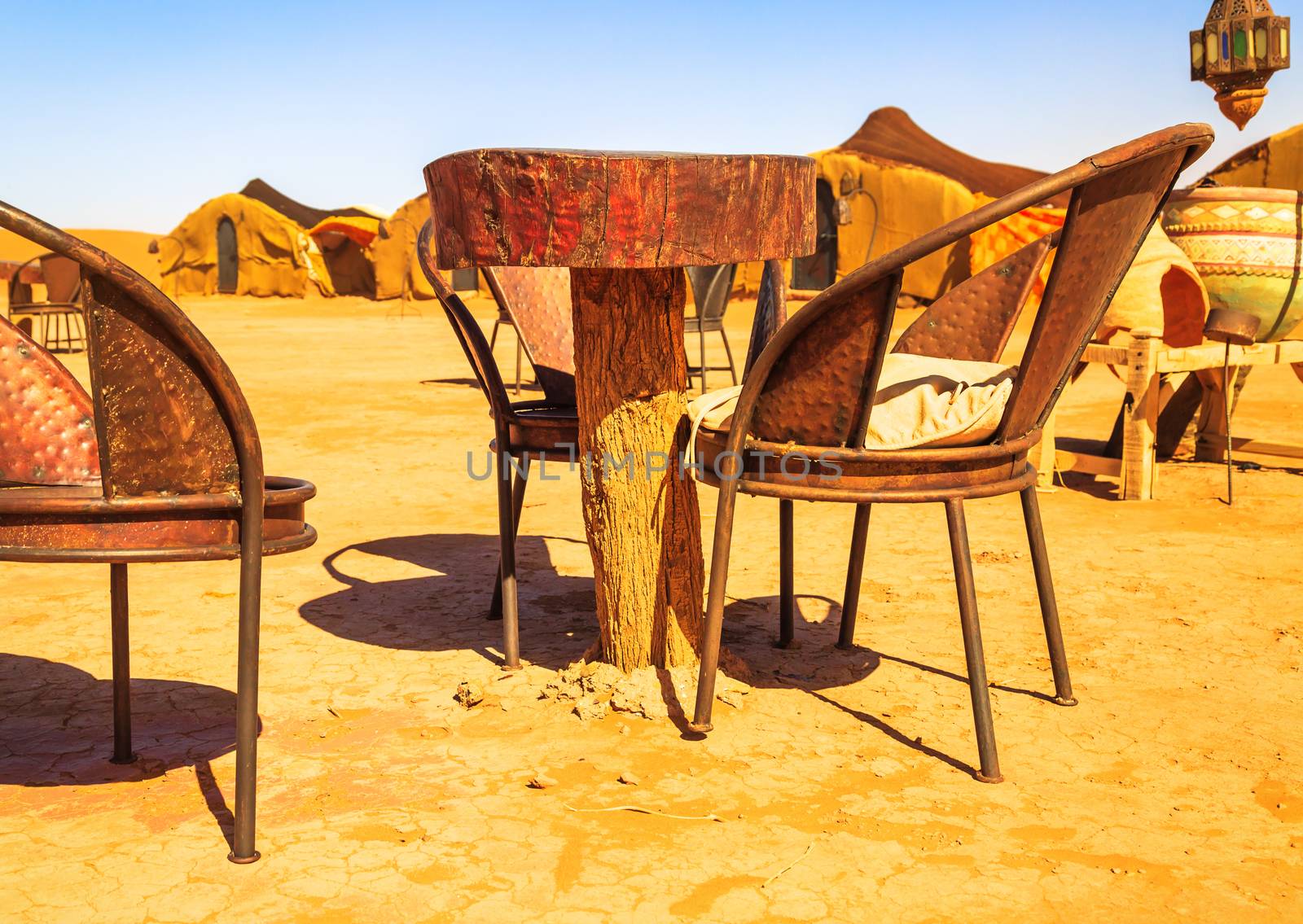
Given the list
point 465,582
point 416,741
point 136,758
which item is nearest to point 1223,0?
point 465,582

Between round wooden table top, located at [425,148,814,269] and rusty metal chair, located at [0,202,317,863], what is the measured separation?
0.68m

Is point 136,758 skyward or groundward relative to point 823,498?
groundward

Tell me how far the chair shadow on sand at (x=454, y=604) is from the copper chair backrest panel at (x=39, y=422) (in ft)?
3.96

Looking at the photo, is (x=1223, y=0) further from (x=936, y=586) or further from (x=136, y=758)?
(x=136, y=758)

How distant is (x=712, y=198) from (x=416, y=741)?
1.32 meters

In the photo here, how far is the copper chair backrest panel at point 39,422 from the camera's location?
2189 millimetres

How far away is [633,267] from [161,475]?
101cm

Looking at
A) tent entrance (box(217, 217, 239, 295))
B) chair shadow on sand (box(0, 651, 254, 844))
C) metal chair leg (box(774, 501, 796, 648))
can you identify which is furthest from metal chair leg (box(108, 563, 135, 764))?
tent entrance (box(217, 217, 239, 295))

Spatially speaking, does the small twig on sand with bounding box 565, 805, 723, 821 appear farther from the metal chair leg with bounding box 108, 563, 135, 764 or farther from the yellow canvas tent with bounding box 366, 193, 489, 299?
the yellow canvas tent with bounding box 366, 193, 489, 299

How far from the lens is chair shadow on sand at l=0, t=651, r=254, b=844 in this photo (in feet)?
8.15

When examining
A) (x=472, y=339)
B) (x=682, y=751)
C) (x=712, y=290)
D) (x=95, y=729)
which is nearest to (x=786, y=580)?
(x=682, y=751)

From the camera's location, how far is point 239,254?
85.5 feet

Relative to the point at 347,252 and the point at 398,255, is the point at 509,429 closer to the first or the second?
the point at 398,255

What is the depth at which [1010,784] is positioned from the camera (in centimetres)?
243
